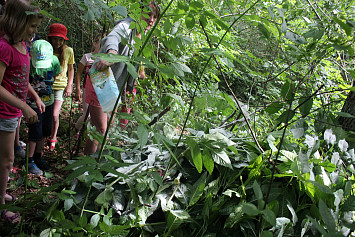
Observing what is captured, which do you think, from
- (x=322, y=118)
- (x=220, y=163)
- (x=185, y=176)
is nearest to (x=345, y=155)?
(x=322, y=118)

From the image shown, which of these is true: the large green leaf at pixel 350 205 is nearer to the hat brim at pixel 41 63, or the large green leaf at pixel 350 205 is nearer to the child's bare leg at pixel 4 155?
the child's bare leg at pixel 4 155

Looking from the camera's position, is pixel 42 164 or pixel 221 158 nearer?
pixel 221 158

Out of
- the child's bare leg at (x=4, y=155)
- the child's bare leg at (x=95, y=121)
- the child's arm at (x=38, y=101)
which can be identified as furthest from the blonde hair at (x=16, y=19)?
the child's bare leg at (x=95, y=121)

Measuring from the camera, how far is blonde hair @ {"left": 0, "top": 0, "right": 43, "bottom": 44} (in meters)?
2.12

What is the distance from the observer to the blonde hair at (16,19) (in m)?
2.12

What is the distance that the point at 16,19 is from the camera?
2119mm

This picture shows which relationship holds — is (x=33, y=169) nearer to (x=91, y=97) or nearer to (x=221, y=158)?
(x=91, y=97)

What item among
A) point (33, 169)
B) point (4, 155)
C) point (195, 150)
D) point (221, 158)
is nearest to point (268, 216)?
point (195, 150)

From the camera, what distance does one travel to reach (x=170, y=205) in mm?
1655

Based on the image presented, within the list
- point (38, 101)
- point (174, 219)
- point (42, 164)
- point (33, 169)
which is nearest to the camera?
point (174, 219)

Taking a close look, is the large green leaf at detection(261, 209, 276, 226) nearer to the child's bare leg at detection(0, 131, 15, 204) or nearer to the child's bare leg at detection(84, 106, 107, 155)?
the child's bare leg at detection(0, 131, 15, 204)

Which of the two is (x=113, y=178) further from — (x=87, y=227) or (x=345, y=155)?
(x=345, y=155)

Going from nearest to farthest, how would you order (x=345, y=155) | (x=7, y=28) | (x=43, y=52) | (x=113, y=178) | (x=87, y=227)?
(x=87, y=227) < (x=113, y=178) < (x=345, y=155) < (x=7, y=28) < (x=43, y=52)

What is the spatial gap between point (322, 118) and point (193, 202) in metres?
0.92
